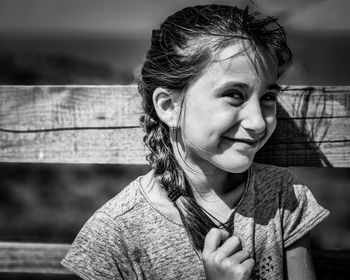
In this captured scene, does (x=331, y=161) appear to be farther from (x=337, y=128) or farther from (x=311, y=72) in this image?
(x=311, y=72)

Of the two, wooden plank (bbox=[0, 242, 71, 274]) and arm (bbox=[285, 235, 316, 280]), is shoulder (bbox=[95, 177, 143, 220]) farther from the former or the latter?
arm (bbox=[285, 235, 316, 280])

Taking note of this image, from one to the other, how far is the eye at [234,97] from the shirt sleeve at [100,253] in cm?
58

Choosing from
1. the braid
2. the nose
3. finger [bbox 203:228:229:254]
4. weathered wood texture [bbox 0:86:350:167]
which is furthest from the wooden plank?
the nose

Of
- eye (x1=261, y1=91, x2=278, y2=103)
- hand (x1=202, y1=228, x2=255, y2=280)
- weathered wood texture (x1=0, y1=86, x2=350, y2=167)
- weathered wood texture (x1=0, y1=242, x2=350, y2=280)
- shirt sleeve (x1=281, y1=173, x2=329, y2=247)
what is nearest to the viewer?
Answer: hand (x1=202, y1=228, x2=255, y2=280)

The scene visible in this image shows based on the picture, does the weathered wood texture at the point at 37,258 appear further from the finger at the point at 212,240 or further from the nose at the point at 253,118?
the nose at the point at 253,118

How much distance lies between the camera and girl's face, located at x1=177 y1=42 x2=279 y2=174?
61.9 inches

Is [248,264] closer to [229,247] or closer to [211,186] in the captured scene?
[229,247]

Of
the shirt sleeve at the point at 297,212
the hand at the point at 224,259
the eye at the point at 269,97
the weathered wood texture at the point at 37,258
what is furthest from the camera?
the weathered wood texture at the point at 37,258

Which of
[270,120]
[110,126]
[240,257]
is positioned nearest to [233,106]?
[270,120]

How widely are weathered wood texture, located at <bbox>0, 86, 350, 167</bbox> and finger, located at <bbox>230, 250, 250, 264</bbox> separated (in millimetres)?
486

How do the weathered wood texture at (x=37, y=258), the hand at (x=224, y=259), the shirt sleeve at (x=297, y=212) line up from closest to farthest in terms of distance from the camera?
the hand at (x=224, y=259) → the shirt sleeve at (x=297, y=212) → the weathered wood texture at (x=37, y=258)

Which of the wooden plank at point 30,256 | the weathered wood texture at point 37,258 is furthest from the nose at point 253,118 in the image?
the wooden plank at point 30,256

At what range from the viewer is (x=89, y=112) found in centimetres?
196

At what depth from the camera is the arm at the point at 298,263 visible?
1.81 meters
